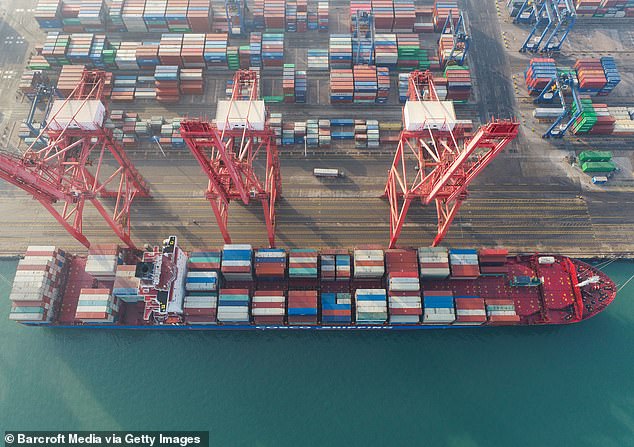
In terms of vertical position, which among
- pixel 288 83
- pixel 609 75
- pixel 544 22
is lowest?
pixel 288 83

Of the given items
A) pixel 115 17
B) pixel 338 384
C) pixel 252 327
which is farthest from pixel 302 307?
pixel 115 17

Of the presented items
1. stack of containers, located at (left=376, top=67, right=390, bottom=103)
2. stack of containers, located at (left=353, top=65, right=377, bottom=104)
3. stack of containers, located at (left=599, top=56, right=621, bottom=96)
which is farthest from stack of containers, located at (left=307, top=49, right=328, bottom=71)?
stack of containers, located at (left=599, top=56, right=621, bottom=96)

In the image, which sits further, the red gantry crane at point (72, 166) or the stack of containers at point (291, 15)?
the stack of containers at point (291, 15)

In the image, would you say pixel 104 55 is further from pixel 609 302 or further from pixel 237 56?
pixel 609 302

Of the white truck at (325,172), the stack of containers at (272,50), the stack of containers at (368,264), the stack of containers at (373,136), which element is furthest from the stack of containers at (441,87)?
the stack of containers at (368,264)

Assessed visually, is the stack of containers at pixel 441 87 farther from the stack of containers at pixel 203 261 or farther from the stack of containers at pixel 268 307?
the stack of containers at pixel 203 261

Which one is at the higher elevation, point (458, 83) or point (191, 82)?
point (191, 82)

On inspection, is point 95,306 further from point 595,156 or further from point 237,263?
point 595,156
